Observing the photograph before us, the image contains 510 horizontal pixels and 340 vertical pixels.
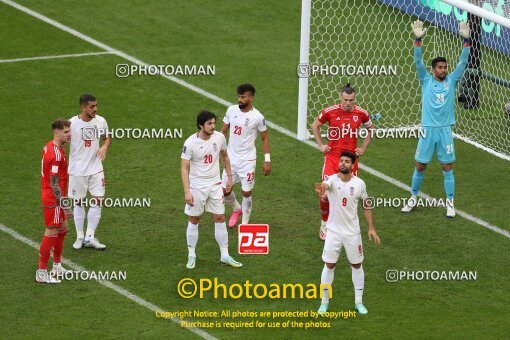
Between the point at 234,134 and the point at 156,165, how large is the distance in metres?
2.69

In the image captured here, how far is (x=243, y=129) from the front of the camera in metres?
16.0

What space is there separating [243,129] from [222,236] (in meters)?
1.66

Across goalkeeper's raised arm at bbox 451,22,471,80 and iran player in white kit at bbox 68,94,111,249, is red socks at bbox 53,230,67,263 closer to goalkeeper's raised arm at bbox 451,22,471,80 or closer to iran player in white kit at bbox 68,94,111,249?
iran player in white kit at bbox 68,94,111,249

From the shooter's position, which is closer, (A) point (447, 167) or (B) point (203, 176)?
(B) point (203, 176)

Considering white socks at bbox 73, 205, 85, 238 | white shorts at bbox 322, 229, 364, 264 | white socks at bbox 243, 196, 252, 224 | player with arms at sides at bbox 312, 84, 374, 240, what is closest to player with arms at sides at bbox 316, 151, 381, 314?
white shorts at bbox 322, 229, 364, 264

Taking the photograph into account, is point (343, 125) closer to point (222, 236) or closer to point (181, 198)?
point (222, 236)

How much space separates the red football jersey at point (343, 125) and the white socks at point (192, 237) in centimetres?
222

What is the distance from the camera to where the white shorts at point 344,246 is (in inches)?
543

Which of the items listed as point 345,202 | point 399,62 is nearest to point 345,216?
point 345,202

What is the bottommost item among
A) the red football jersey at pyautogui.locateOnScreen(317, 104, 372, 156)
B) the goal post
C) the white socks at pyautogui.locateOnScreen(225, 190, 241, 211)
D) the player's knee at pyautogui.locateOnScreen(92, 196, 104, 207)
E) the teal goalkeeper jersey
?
the player's knee at pyautogui.locateOnScreen(92, 196, 104, 207)

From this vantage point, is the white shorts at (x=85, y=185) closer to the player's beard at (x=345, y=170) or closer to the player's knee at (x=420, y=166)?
the player's beard at (x=345, y=170)

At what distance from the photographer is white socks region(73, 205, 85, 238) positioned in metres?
15.6

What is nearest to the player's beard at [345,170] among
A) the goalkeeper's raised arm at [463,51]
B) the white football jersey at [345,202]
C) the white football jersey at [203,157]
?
the white football jersey at [345,202]

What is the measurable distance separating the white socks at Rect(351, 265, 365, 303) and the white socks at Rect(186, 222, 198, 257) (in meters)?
2.23
